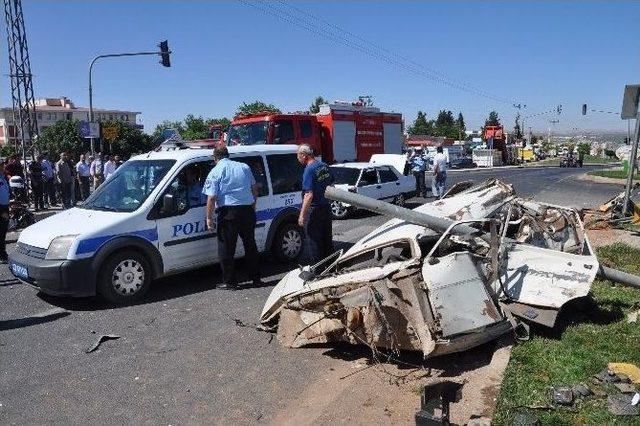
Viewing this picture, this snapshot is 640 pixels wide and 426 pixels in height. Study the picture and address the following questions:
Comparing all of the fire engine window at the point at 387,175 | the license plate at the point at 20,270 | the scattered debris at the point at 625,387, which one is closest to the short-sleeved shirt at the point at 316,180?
the license plate at the point at 20,270

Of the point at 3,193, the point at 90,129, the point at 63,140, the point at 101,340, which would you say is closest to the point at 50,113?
the point at 63,140

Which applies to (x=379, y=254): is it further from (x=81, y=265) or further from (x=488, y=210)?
(x=81, y=265)

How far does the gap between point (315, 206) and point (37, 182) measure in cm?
1185

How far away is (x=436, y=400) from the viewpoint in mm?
3281

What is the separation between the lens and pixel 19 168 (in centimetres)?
1562

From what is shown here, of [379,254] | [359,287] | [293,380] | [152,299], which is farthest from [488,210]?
[152,299]

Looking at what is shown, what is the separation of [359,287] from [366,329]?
0.35 m

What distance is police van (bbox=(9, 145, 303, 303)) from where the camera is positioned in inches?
239

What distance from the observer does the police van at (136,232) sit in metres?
A: 6.08

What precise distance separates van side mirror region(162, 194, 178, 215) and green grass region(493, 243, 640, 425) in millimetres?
4212

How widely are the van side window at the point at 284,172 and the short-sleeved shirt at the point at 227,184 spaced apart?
1265 mm

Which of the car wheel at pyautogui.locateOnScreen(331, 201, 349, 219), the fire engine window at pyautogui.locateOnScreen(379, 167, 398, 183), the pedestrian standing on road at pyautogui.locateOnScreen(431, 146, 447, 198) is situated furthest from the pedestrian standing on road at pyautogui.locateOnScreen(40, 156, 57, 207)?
the pedestrian standing on road at pyautogui.locateOnScreen(431, 146, 447, 198)

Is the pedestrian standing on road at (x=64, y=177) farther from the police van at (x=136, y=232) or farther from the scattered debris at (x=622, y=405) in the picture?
the scattered debris at (x=622, y=405)

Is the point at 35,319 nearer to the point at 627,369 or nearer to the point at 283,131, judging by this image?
the point at 627,369
